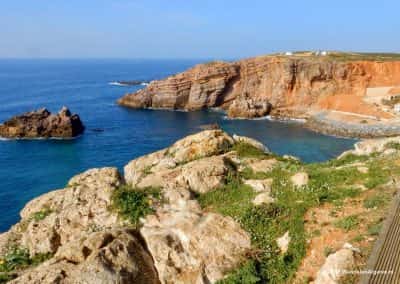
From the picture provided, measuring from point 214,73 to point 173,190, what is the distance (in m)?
66.4

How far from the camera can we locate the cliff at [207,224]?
35.2 feet

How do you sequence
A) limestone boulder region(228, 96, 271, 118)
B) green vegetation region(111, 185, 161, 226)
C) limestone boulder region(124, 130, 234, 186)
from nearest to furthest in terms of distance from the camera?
green vegetation region(111, 185, 161, 226), limestone boulder region(124, 130, 234, 186), limestone boulder region(228, 96, 271, 118)

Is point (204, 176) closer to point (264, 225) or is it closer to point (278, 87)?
point (264, 225)

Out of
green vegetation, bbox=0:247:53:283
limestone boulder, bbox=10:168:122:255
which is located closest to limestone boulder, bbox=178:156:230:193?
limestone boulder, bbox=10:168:122:255

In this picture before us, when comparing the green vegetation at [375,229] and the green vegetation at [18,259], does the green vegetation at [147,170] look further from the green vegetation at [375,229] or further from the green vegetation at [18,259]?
the green vegetation at [375,229]

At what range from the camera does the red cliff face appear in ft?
242

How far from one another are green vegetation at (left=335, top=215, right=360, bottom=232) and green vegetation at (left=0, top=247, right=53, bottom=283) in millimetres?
10083

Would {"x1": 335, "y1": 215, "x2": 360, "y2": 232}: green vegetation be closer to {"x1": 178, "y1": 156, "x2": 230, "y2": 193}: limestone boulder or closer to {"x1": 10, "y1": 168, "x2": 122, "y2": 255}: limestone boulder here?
{"x1": 178, "y1": 156, "x2": 230, "y2": 193}: limestone boulder

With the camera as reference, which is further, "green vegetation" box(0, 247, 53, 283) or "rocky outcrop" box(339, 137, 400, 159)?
"rocky outcrop" box(339, 137, 400, 159)

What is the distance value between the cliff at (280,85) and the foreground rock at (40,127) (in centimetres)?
2806

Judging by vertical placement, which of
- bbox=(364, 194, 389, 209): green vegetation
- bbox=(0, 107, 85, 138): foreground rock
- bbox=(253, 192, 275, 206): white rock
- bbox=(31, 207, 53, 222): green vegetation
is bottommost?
bbox=(0, 107, 85, 138): foreground rock

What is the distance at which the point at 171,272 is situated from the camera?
1109 centimetres

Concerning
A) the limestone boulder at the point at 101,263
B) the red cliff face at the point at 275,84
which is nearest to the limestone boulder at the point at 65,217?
the limestone boulder at the point at 101,263

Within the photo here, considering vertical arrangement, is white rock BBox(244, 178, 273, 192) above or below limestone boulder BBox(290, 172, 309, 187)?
below
